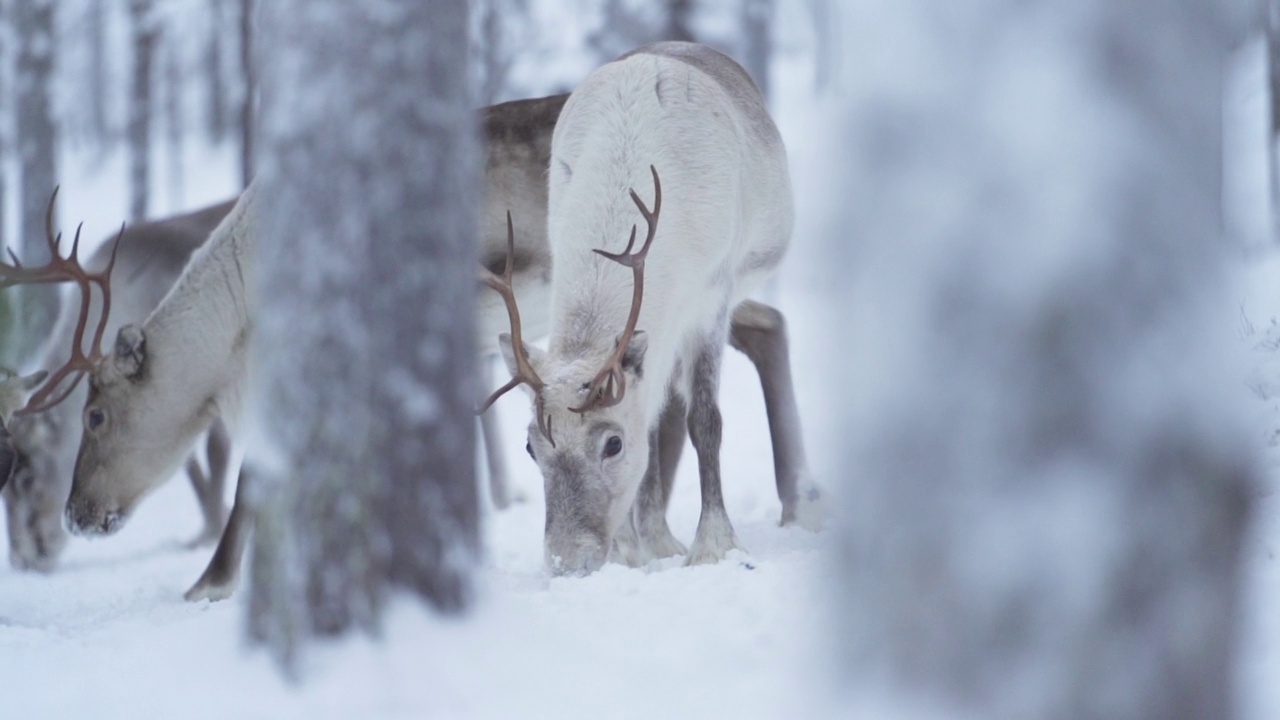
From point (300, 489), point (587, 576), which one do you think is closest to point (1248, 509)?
point (300, 489)

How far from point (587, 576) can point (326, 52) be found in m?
2.05

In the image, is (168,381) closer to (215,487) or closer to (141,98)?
(215,487)

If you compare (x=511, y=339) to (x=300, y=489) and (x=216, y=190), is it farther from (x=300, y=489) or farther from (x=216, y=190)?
(x=216, y=190)

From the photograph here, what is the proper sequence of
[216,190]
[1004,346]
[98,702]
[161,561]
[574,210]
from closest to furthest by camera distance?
[1004,346], [98,702], [574,210], [161,561], [216,190]

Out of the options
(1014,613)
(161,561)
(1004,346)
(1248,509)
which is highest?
(1004,346)

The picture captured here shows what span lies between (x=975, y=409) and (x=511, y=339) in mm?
3608

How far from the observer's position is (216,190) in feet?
91.1

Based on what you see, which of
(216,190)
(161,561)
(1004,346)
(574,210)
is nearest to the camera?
(1004,346)

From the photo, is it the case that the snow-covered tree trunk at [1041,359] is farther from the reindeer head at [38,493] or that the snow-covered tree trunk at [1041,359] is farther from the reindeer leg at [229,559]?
the reindeer head at [38,493]

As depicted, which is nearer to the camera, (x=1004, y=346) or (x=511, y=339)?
(x=1004, y=346)

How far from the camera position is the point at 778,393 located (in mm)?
6523

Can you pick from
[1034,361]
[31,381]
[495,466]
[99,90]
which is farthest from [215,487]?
[99,90]

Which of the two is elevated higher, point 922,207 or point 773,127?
point 922,207

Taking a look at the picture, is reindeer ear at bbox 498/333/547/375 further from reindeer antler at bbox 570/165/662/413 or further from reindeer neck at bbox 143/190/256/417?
reindeer neck at bbox 143/190/256/417
